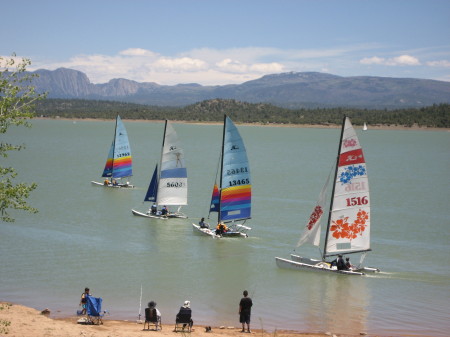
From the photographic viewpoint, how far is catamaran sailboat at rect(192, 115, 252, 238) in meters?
36.8

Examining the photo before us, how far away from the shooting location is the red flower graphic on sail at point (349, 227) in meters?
29.5

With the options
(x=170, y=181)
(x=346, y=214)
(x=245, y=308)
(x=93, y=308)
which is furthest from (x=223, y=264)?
(x=170, y=181)

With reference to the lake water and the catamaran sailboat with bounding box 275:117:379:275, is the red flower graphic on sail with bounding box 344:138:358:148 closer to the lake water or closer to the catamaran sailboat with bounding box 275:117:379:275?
the catamaran sailboat with bounding box 275:117:379:275

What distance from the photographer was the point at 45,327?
19.4 meters

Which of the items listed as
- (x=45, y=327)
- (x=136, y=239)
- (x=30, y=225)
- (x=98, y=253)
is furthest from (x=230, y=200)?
(x=45, y=327)

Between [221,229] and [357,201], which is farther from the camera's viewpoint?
[221,229]

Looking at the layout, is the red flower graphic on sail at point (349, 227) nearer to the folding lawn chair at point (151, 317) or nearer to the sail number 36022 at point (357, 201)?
the sail number 36022 at point (357, 201)

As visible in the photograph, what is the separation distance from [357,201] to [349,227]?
1306mm

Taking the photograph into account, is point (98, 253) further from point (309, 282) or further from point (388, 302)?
point (388, 302)

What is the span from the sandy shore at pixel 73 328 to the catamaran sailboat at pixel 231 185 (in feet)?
48.8

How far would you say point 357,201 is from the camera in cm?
2930

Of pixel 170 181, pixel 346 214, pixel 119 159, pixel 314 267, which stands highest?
pixel 119 159

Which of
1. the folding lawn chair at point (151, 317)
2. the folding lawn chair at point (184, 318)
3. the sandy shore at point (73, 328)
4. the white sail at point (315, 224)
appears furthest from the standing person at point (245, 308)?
the white sail at point (315, 224)

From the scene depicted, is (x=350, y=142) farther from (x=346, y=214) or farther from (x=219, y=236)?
(x=219, y=236)
